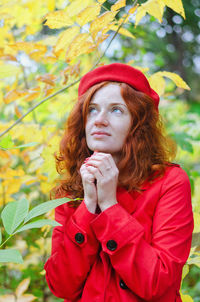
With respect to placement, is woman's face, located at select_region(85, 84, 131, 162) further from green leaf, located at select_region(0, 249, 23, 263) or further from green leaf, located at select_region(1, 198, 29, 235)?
green leaf, located at select_region(0, 249, 23, 263)

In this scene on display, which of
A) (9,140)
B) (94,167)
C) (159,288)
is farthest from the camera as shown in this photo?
(94,167)

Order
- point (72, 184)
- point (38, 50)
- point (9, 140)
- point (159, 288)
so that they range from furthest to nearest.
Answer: point (38, 50), point (72, 184), point (159, 288), point (9, 140)

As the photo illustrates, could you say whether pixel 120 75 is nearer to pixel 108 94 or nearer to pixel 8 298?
pixel 108 94

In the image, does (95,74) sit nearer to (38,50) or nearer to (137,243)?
(38,50)

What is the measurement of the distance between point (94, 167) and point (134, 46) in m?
2.57

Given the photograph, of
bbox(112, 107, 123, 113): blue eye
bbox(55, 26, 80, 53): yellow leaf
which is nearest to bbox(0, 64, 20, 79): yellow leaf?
bbox(55, 26, 80, 53): yellow leaf

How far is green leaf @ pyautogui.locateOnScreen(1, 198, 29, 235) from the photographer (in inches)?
28.1

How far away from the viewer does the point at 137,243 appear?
3.30ft

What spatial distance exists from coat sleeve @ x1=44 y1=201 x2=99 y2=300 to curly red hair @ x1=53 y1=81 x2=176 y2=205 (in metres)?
0.20

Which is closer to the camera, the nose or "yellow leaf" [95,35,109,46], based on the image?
the nose

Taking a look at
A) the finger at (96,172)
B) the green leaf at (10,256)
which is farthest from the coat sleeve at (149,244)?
the green leaf at (10,256)

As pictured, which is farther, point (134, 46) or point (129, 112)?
point (134, 46)

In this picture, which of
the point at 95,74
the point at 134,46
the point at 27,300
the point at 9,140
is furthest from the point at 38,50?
the point at 134,46

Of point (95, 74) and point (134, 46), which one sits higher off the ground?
point (134, 46)
